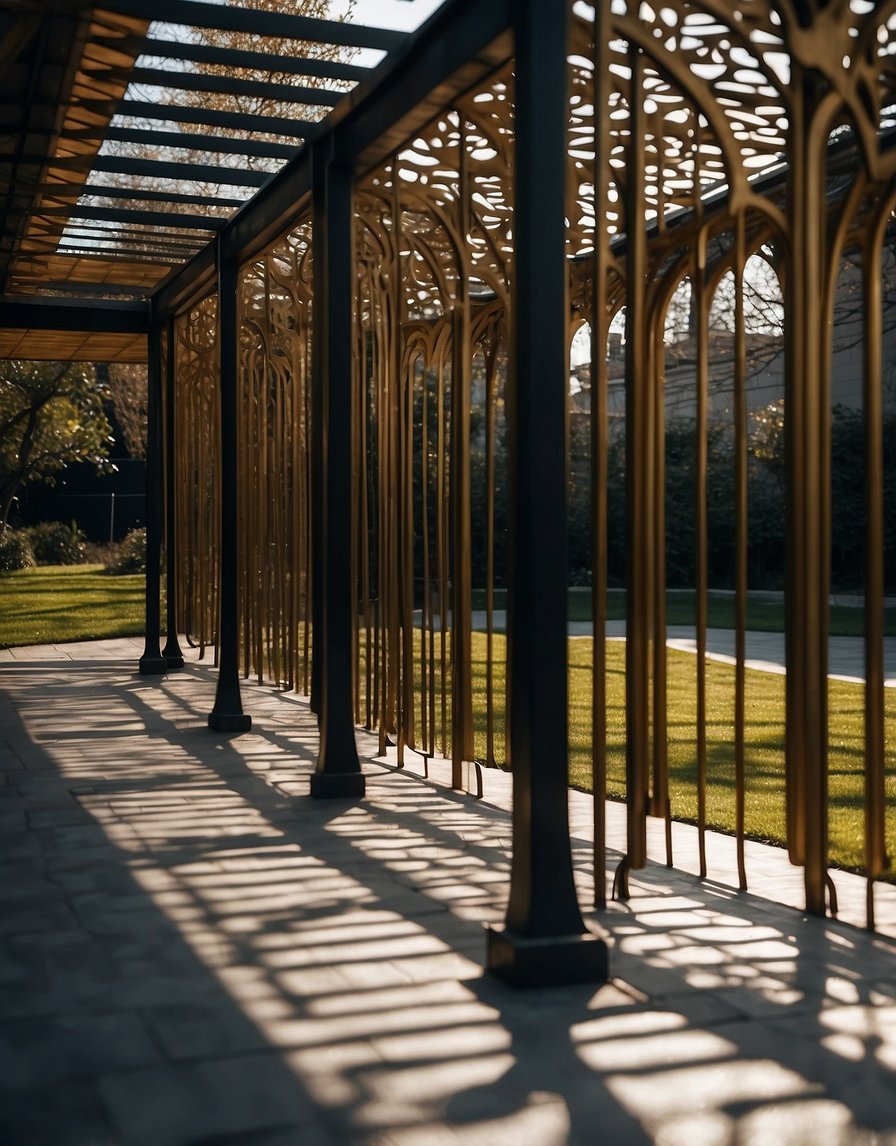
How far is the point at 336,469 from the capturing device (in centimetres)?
666

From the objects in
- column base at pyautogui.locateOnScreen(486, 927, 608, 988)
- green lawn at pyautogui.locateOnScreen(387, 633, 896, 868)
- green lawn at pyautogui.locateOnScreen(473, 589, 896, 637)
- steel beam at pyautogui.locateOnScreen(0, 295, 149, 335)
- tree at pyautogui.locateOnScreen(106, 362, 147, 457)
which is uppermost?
tree at pyautogui.locateOnScreen(106, 362, 147, 457)

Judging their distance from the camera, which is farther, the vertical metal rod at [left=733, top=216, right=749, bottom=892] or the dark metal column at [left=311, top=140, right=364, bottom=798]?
the dark metal column at [left=311, top=140, right=364, bottom=798]

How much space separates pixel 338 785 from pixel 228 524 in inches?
106

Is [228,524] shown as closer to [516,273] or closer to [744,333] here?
[744,333]

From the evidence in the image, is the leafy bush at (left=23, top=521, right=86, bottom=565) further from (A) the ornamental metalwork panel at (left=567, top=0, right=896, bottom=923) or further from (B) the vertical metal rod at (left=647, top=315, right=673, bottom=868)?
(B) the vertical metal rod at (left=647, top=315, right=673, bottom=868)

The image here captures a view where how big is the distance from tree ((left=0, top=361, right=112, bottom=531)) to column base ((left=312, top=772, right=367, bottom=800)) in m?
18.7

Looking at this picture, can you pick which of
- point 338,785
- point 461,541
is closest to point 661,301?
point 461,541

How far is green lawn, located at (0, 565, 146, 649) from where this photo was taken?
15527 mm

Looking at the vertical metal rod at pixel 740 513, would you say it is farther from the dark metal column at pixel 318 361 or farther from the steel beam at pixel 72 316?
the steel beam at pixel 72 316

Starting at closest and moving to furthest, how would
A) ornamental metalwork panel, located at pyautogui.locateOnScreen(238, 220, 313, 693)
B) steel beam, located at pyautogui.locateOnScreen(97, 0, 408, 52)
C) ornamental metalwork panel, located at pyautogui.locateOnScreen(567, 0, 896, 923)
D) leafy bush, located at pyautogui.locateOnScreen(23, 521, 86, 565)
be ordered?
ornamental metalwork panel, located at pyautogui.locateOnScreen(567, 0, 896, 923), steel beam, located at pyautogui.locateOnScreen(97, 0, 408, 52), ornamental metalwork panel, located at pyautogui.locateOnScreen(238, 220, 313, 693), leafy bush, located at pyautogui.locateOnScreen(23, 521, 86, 565)

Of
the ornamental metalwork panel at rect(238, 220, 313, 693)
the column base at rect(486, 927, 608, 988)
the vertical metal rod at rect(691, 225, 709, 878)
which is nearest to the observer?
the column base at rect(486, 927, 608, 988)

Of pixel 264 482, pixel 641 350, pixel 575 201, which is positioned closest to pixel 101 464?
pixel 264 482

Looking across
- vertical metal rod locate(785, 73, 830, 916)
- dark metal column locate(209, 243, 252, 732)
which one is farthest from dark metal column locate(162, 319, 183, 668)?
vertical metal rod locate(785, 73, 830, 916)

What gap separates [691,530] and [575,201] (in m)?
16.4
